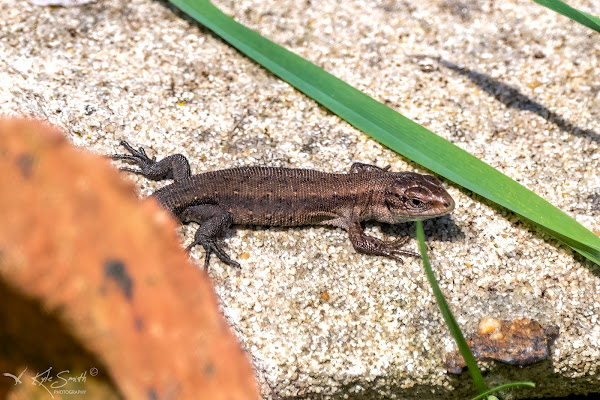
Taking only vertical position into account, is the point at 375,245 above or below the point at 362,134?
below

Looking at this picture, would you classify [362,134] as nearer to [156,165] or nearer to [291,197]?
[291,197]

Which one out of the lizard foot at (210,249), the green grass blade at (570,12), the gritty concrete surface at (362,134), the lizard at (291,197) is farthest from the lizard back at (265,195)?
the green grass blade at (570,12)

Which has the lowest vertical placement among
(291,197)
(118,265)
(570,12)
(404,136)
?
(118,265)

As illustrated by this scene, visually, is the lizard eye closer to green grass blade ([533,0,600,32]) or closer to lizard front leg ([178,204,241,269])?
lizard front leg ([178,204,241,269])

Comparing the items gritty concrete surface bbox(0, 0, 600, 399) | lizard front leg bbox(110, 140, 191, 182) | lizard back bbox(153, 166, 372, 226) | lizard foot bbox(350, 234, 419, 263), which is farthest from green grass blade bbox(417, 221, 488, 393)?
lizard front leg bbox(110, 140, 191, 182)

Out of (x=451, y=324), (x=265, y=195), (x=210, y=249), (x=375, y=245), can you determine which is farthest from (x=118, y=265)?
(x=375, y=245)

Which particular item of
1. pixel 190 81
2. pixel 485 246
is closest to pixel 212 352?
pixel 485 246
